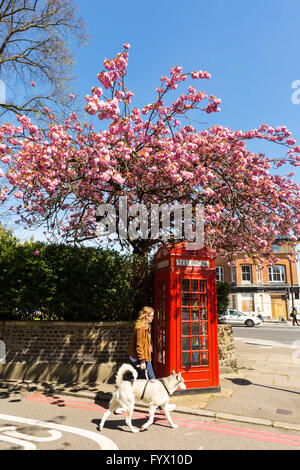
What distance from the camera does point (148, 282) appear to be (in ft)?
27.8

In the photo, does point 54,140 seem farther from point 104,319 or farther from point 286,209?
point 286,209

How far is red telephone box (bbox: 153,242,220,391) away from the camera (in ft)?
22.3

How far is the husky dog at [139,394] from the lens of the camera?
189 inches

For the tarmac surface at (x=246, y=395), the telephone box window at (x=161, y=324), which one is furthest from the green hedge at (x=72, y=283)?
the tarmac surface at (x=246, y=395)

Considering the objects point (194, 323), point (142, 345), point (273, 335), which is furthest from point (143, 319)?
point (273, 335)

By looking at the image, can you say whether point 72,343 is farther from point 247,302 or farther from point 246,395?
point 247,302

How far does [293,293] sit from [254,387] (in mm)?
33243

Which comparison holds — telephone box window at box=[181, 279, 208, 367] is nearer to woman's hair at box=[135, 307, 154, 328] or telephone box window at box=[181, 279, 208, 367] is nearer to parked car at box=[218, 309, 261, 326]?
woman's hair at box=[135, 307, 154, 328]

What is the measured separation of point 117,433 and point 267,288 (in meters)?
36.9

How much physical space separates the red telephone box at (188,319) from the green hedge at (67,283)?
150cm

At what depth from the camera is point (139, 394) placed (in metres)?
4.96

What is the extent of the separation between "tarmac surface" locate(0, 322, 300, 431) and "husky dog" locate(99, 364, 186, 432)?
1.18 m

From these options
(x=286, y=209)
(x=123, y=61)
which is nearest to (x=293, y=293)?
(x=286, y=209)

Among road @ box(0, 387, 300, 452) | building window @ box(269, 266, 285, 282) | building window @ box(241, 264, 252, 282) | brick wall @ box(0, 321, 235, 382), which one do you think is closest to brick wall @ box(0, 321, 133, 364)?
brick wall @ box(0, 321, 235, 382)
